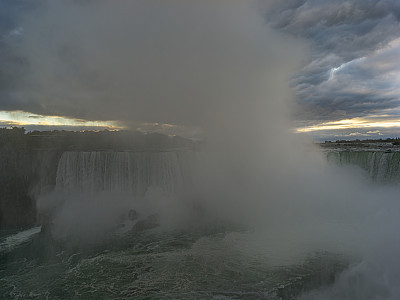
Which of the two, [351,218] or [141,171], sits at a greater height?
[141,171]

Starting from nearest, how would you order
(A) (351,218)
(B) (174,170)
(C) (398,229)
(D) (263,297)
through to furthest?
(D) (263,297) < (C) (398,229) < (A) (351,218) < (B) (174,170)

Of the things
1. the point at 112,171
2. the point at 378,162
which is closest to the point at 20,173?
the point at 112,171

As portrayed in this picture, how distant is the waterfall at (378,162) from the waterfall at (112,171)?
Result: 14232 millimetres

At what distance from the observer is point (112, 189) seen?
21.3 metres

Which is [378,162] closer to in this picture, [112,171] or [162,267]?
[162,267]

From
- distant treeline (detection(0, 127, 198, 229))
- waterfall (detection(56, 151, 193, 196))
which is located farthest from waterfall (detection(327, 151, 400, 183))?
distant treeline (detection(0, 127, 198, 229))

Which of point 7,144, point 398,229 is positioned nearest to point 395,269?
point 398,229

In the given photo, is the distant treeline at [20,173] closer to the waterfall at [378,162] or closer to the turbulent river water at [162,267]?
the turbulent river water at [162,267]

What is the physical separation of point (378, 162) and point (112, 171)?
1948 centimetres

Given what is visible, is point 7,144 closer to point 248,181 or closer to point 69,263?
point 69,263

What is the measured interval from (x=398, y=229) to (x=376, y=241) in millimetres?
1903

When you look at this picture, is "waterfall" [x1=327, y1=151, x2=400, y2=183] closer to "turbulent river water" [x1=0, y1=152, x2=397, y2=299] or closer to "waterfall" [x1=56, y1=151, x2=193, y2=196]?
"turbulent river water" [x1=0, y1=152, x2=397, y2=299]

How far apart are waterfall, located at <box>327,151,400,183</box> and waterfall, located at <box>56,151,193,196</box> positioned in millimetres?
14232

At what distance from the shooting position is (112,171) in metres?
21.1
